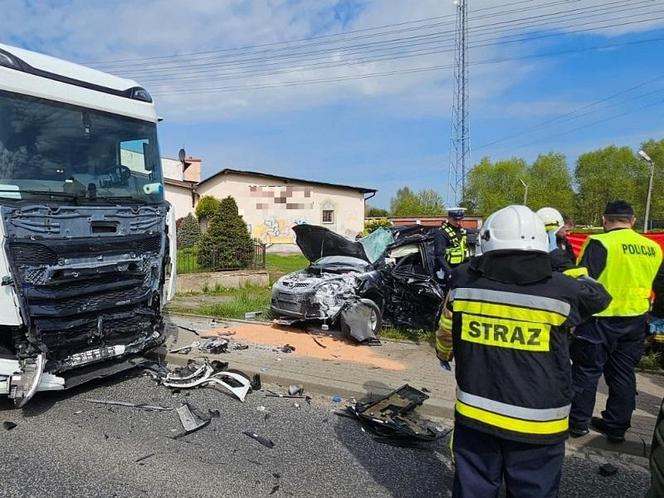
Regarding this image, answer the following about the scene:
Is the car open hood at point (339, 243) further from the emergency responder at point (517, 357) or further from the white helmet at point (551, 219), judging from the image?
the emergency responder at point (517, 357)

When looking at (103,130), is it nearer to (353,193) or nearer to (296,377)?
(296,377)

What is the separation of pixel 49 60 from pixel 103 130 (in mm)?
822

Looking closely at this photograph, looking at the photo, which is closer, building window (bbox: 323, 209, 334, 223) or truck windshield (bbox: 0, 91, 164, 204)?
truck windshield (bbox: 0, 91, 164, 204)

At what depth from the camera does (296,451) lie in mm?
3961

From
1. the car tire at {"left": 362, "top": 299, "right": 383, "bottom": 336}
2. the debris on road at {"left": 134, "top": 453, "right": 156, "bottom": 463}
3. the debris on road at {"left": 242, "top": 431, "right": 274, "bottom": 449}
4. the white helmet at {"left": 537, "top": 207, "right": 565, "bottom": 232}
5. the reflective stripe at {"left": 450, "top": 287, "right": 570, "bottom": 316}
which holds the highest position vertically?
the white helmet at {"left": 537, "top": 207, "right": 565, "bottom": 232}

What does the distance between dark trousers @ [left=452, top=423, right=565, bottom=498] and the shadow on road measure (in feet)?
3.79

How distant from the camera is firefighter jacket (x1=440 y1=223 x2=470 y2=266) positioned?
25.8ft

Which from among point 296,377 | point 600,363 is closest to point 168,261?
point 296,377

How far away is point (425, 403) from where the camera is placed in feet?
15.8

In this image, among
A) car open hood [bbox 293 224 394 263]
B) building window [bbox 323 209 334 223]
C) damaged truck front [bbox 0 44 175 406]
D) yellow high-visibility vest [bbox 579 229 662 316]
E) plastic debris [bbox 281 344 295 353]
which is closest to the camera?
yellow high-visibility vest [bbox 579 229 662 316]

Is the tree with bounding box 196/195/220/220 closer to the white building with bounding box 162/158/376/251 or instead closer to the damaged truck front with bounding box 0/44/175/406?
the white building with bounding box 162/158/376/251

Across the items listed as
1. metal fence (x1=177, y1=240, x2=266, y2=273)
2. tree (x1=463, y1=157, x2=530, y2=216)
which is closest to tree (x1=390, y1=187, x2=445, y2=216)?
tree (x1=463, y1=157, x2=530, y2=216)

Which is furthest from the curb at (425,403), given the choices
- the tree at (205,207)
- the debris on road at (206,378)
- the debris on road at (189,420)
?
the tree at (205,207)

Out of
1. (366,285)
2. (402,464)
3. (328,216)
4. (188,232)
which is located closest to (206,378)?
(402,464)
